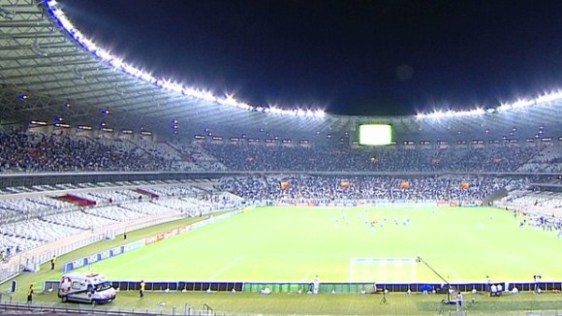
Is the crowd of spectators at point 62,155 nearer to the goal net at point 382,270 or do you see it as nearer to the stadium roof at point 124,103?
the stadium roof at point 124,103

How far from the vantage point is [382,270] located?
32.6m

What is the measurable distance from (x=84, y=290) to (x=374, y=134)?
72.1m

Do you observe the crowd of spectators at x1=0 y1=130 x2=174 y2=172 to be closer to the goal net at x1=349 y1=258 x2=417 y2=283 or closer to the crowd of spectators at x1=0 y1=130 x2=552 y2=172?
the crowd of spectators at x1=0 y1=130 x2=552 y2=172

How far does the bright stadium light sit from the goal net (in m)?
23.6

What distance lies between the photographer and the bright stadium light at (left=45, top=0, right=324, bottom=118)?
32594 millimetres

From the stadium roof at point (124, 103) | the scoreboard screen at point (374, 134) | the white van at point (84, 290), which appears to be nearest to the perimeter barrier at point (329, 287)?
the white van at point (84, 290)

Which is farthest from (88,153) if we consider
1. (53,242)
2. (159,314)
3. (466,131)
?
(466,131)

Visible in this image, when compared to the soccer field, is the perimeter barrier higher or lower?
lower

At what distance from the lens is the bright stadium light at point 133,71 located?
32594mm

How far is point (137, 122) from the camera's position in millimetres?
77375

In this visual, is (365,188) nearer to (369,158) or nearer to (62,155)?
(369,158)

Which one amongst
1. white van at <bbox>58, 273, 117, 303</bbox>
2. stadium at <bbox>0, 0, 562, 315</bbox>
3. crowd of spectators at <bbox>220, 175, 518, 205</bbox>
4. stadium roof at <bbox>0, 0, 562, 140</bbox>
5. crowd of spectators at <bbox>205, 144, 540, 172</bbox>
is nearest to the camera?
white van at <bbox>58, 273, 117, 303</bbox>

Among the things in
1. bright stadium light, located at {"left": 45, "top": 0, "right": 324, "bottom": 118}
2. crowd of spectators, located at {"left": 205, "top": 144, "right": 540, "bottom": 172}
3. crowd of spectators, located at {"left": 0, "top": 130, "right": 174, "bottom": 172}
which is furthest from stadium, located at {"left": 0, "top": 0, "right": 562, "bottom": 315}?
crowd of spectators, located at {"left": 205, "top": 144, "right": 540, "bottom": 172}

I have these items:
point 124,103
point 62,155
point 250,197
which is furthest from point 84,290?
point 250,197
